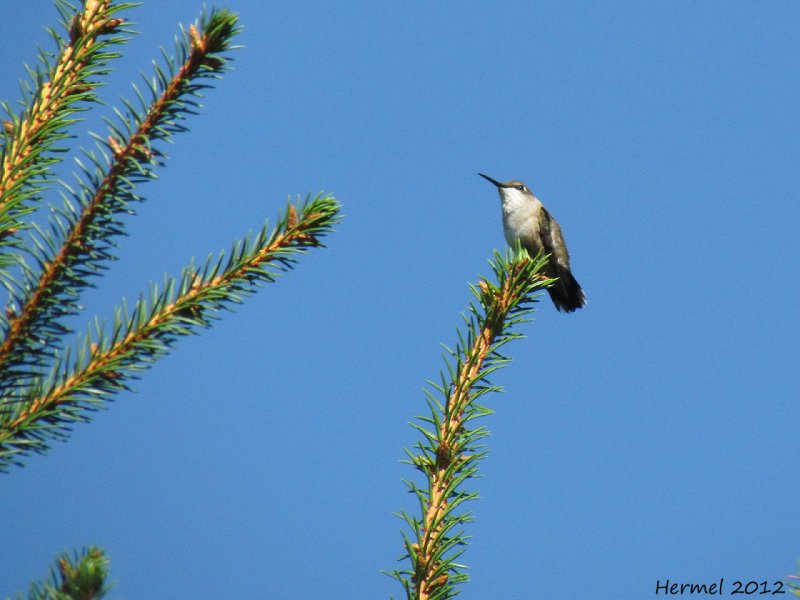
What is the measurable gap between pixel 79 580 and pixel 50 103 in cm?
159

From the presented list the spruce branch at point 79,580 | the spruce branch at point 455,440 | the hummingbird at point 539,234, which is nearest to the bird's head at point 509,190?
the hummingbird at point 539,234

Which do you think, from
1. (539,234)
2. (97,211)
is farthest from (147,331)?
(539,234)

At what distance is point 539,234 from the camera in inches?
443

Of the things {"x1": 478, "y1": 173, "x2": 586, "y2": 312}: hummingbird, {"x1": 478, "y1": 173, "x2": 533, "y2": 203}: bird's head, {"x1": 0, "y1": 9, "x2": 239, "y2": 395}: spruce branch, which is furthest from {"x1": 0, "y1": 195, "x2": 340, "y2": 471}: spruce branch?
{"x1": 478, "y1": 173, "x2": 533, "y2": 203}: bird's head

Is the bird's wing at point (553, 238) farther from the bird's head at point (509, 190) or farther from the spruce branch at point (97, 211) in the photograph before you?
the spruce branch at point (97, 211)

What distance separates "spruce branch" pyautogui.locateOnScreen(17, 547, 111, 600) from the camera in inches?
63.5

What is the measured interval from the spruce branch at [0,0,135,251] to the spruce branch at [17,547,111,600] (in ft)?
3.22

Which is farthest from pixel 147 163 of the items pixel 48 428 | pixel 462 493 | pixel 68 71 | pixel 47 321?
pixel 462 493

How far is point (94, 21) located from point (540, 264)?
2.12m

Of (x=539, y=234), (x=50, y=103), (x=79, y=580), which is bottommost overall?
(x=79, y=580)

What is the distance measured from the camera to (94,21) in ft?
8.69

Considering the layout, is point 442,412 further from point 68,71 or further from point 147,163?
point 68,71

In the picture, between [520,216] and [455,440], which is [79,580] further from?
[520,216]

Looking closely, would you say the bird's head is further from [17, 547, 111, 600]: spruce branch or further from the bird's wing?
[17, 547, 111, 600]: spruce branch
